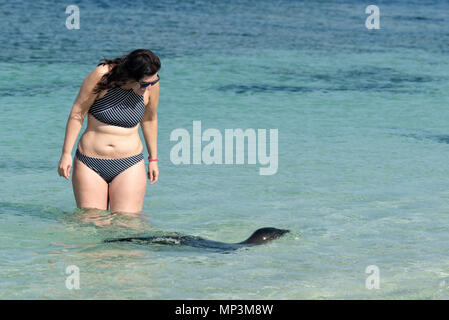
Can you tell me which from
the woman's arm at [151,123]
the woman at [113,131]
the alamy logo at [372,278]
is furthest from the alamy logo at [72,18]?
the alamy logo at [372,278]

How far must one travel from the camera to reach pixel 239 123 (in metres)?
11.8

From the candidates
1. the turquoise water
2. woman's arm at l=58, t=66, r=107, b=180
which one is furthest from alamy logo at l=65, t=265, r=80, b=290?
woman's arm at l=58, t=66, r=107, b=180

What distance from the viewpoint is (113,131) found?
556cm

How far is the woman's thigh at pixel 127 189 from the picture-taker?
5664 mm

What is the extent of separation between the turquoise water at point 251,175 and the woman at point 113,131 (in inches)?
9.6

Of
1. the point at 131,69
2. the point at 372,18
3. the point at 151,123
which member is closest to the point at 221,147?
the point at 151,123

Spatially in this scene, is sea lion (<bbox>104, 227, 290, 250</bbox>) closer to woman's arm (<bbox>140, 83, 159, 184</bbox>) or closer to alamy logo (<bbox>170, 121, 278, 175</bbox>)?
woman's arm (<bbox>140, 83, 159, 184</bbox>)

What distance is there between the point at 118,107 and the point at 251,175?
10.7ft

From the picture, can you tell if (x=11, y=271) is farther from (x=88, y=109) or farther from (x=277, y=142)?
(x=277, y=142)

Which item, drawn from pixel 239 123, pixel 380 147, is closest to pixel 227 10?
pixel 239 123

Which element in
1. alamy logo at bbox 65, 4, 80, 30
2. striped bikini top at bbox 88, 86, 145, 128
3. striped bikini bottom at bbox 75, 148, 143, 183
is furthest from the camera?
alamy logo at bbox 65, 4, 80, 30

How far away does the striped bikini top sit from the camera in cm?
545

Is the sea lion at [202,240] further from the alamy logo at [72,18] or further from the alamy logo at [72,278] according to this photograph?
the alamy logo at [72,18]

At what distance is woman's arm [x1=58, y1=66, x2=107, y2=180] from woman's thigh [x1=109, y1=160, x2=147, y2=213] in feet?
1.40
